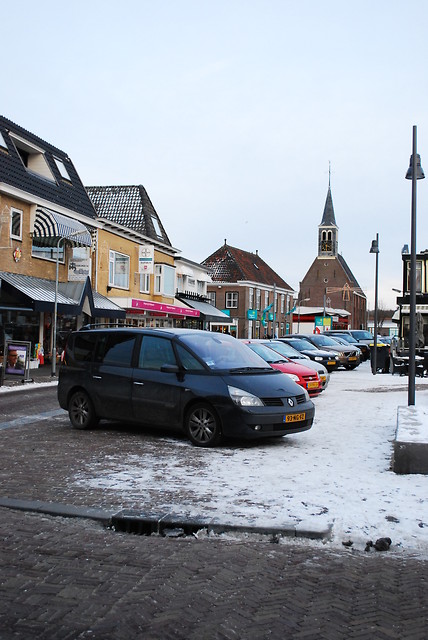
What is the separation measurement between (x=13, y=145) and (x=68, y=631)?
995 inches

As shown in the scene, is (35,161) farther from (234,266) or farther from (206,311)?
(234,266)

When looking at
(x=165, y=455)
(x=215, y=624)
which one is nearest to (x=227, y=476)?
(x=165, y=455)

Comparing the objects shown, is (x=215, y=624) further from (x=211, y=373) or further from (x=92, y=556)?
(x=211, y=373)

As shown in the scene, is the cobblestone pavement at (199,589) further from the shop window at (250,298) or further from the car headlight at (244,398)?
the shop window at (250,298)

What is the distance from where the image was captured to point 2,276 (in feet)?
75.9

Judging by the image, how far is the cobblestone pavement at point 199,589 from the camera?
12.5 ft

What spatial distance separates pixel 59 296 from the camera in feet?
83.9

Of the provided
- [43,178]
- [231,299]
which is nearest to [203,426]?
[43,178]

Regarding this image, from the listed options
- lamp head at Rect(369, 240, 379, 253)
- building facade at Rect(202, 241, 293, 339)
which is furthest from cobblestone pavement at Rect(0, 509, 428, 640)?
building facade at Rect(202, 241, 293, 339)

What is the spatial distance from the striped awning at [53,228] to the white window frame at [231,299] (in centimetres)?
4131

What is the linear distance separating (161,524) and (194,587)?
140 centimetres

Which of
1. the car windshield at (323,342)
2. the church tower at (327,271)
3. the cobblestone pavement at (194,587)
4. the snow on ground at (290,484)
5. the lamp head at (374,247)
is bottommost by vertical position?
the cobblestone pavement at (194,587)

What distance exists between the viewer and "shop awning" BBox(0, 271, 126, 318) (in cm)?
2275

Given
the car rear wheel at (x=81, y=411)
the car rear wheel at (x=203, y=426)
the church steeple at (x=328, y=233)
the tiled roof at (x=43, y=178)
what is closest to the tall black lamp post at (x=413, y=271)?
the car rear wheel at (x=203, y=426)
